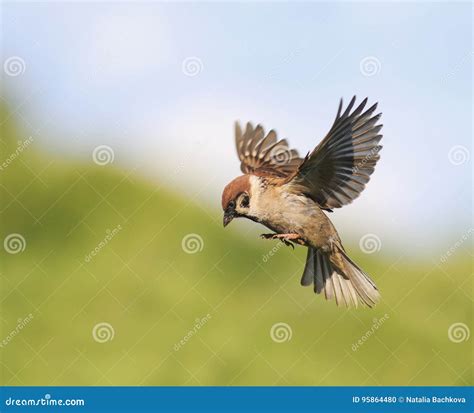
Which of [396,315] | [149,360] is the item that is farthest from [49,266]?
[396,315]

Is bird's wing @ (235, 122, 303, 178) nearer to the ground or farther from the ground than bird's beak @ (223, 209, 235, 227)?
farther from the ground

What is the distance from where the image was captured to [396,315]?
9570 millimetres

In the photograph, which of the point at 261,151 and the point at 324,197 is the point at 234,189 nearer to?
the point at 324,197

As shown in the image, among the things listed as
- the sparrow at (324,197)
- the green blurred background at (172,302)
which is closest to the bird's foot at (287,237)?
the sparrow at (324,197)

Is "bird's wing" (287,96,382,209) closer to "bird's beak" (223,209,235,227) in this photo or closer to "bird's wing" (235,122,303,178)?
"bird's beak" (223,209,235,227)

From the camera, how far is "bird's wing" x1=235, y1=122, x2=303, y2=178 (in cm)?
572

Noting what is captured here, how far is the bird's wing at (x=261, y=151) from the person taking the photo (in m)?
5.72

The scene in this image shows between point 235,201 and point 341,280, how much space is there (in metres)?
1.22

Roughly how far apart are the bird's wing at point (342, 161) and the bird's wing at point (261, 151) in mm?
923

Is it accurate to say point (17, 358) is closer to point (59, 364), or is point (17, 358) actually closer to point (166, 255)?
point (59, 364)

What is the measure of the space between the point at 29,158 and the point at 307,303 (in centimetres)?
504

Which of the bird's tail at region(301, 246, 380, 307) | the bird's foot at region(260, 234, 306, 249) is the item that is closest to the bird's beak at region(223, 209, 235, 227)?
the bird's foot at region(260, 234, 306, 249)

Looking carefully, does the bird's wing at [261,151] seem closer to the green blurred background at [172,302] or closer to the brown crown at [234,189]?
the brown crown at [234,189]

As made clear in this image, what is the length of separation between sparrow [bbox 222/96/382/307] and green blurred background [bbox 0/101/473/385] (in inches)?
137
